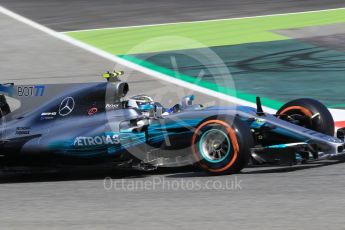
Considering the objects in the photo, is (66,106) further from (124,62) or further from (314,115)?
Result: (124,62)

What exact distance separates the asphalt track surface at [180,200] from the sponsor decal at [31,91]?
0.95m

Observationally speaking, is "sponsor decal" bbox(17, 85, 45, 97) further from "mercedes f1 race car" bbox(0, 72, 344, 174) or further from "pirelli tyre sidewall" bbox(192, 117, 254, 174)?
"pirelli tyre sidewall" bbox(192, 117, 254, 174)

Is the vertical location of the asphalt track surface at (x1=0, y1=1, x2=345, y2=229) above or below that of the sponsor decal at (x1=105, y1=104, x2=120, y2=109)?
below

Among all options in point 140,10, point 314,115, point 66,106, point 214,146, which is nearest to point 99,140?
point 66,106

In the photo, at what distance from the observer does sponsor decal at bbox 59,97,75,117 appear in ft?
30.8

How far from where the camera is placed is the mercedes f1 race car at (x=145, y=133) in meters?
8.70

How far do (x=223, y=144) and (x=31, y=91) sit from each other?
2453 millimetres

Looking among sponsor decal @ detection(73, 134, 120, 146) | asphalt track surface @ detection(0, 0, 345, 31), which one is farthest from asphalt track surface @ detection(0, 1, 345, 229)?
asphalt track surface @ detection(0, 0, 345, 31)

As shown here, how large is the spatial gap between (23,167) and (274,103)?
5152mm

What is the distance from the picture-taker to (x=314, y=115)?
31.7 feet

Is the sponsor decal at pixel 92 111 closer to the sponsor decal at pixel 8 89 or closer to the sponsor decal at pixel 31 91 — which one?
the sponsor decal at pixel 31 91

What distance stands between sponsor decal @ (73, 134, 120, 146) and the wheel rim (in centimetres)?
97

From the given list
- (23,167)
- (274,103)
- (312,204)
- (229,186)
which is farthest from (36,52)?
(312,204)

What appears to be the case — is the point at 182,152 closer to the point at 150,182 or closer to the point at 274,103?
the point at 150,182
